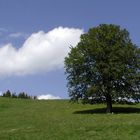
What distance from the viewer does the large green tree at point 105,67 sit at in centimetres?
7338

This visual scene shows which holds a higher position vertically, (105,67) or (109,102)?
(105,67)

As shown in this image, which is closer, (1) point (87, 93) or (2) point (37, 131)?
(2) point (37, 131)

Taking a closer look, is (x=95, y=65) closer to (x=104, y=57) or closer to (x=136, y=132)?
(x=104, y=57)

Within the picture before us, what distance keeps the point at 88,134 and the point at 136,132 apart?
3783 mm

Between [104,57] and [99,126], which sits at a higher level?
[104,57]

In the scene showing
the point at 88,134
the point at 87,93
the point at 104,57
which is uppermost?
the point at 104,57

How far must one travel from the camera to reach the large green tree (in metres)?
73.4

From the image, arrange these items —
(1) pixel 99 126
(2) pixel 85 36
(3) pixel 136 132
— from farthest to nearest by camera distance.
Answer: (2) pixel 85 36 < (1) pixel 99 126 < (3) pixel 136 132

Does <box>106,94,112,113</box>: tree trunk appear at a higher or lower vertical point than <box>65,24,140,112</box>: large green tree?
lower

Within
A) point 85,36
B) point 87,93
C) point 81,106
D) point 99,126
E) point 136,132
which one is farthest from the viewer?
point 81,106

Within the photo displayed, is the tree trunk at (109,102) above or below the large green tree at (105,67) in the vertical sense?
below

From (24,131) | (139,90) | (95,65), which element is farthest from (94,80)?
(24,131)

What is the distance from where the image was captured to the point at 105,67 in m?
73.6

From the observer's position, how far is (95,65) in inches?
2936
